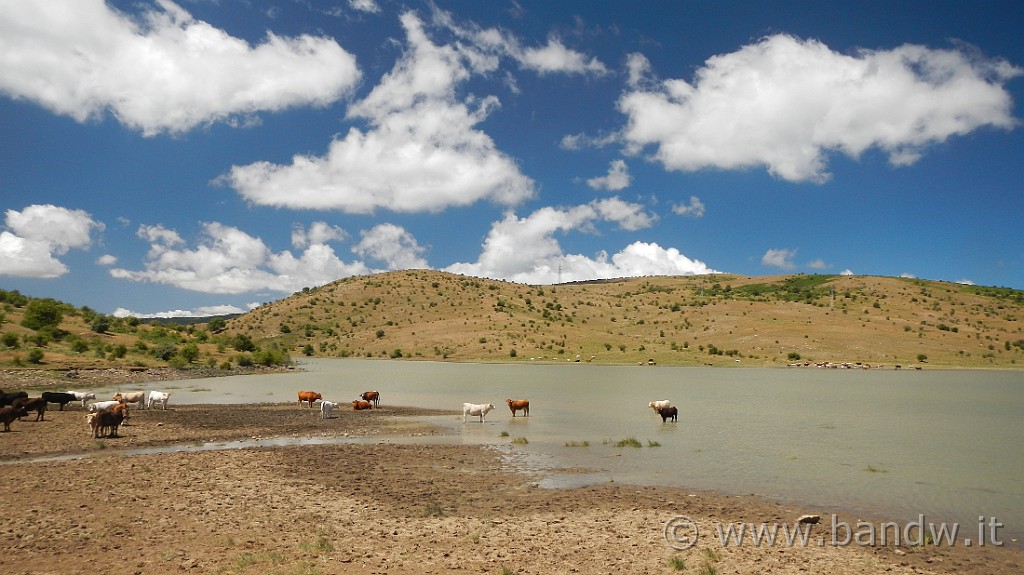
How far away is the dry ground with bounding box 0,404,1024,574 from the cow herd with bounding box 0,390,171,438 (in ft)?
7.59

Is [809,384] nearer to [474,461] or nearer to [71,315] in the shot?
[474,461]

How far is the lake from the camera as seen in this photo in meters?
15.5

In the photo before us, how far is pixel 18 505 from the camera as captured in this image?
1223 centimetres

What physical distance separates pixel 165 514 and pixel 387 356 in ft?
284

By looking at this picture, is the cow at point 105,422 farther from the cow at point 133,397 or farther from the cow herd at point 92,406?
the cow at point 133,397

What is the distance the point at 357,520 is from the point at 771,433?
18618 millimetres

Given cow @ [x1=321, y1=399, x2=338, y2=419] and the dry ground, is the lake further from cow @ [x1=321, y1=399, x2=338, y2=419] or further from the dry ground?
cow @ [x1=321, y1=399, x2=338, y2=419]

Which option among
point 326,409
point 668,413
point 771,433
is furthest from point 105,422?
point 771,433

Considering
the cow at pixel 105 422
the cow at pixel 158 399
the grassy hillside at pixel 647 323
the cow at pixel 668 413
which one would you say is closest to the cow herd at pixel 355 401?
the cow at pixel 158 399

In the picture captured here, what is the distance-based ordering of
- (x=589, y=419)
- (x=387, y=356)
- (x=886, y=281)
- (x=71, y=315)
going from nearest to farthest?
(x=589, y=419), (x=71, y=315), (x=387, y=356), (x=886, y=281)

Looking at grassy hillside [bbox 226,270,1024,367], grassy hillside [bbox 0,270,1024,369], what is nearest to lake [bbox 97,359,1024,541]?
grassy hillside [bbox 0,270,1024,369]

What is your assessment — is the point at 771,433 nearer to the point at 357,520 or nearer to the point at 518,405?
the point at 518,405

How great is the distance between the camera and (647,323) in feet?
366

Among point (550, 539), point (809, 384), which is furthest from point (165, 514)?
point (809, 384)
